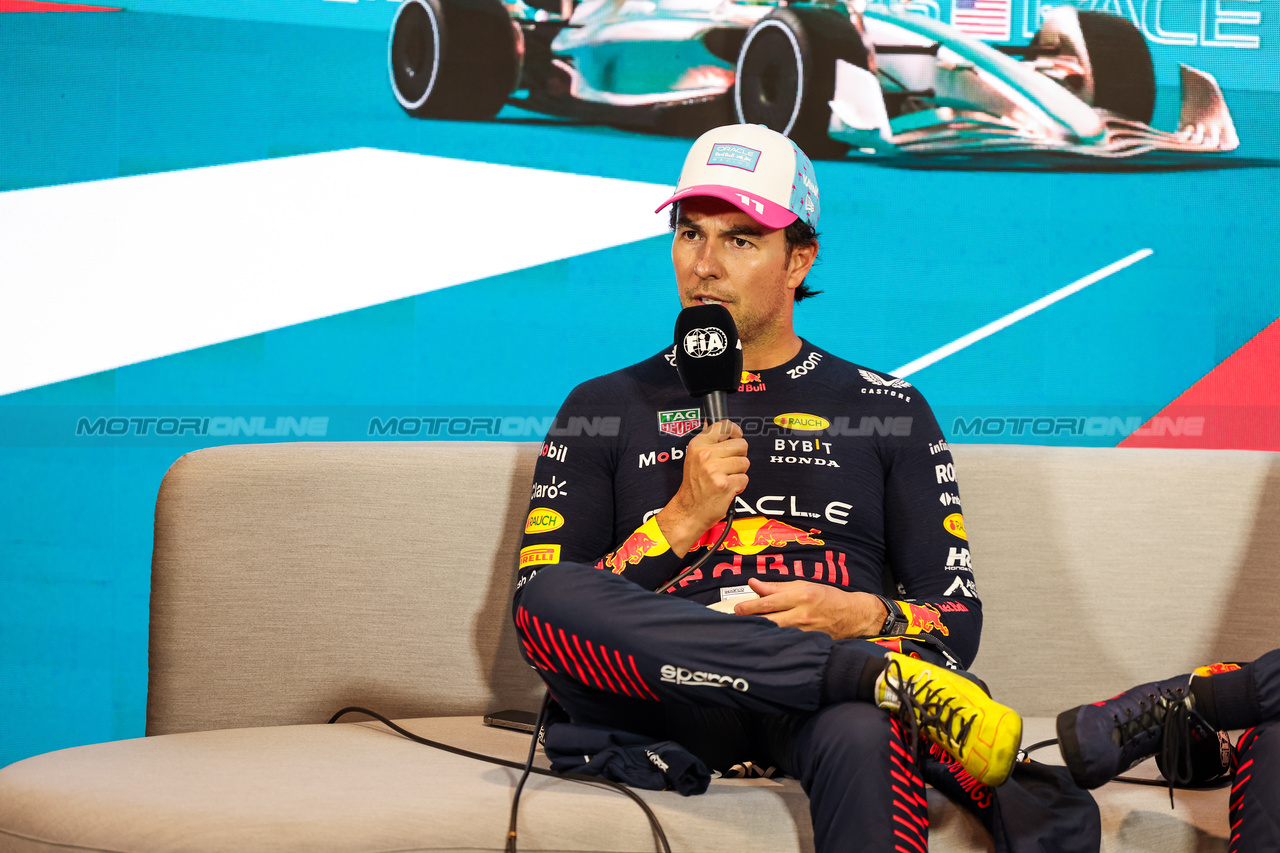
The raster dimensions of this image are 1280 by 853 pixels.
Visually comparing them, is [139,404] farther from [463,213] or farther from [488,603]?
[488,603]

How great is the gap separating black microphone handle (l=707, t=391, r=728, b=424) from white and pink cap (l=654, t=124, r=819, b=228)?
378 millimetres

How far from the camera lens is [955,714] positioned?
1321 mm

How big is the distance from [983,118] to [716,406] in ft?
5.72

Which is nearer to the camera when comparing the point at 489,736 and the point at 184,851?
the point at 184,851

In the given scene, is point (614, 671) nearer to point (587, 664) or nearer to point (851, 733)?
point (587, 664)

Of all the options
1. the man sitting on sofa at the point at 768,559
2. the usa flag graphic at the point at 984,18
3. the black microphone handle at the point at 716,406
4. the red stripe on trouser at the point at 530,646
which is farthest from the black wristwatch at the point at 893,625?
the usa flag graphic at the point at 984,18

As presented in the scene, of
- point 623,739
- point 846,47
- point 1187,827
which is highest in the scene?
point 846,47

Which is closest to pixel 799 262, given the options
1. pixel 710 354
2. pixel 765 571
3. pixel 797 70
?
pixel 710 354

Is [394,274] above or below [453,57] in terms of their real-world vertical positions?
below

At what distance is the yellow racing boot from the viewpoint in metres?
1.30

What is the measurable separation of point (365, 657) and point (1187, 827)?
4.32ft

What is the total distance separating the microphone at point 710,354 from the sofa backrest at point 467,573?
515 millimetres

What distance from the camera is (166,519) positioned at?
1.90 meters

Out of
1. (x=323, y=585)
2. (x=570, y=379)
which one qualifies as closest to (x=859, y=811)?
(x=323, y=585)
